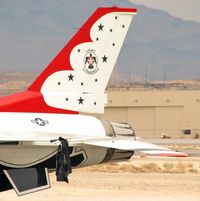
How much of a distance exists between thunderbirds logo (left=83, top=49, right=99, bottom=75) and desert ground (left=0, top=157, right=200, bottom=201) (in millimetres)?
5575

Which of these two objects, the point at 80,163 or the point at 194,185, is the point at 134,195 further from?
the point at 80,163

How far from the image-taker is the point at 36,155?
1822cm

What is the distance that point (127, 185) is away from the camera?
2759 cm

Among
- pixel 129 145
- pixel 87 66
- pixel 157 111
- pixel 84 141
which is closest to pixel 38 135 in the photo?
pixel 84 141

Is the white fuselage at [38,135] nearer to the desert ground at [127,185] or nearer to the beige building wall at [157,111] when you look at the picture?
the desert ground at [127,185]

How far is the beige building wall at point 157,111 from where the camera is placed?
89.4 m

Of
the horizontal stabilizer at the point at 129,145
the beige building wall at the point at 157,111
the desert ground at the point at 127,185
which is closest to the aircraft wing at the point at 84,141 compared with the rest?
the horizontal stabilizer at the point at 129,145

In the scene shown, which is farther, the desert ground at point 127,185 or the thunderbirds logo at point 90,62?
the desert ground at point 127,185

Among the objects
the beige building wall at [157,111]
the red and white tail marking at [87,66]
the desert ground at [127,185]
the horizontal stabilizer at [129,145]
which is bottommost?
the beige building wall at [157,111]

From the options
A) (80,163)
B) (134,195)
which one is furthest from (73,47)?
(134,195)

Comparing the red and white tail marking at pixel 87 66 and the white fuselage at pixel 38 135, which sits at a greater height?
the red and white tail marking at pixel 87 66

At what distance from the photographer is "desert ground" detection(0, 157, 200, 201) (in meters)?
24.4

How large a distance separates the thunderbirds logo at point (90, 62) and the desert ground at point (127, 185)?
219 inches

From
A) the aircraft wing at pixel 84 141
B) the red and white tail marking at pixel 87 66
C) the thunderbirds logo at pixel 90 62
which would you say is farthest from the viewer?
the thunderbirds logo at pixel 90 62
